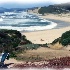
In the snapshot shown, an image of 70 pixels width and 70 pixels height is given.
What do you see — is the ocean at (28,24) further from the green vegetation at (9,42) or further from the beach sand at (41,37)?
the green vegetation at (9,42)

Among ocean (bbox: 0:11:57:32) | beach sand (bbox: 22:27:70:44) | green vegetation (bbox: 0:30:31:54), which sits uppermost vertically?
green vegetation (bbox: 0:30:31:54)

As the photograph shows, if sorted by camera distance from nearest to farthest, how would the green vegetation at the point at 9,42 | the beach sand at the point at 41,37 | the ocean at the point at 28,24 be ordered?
the green vegetation at the point at 9,42, the beach sand at the point at 41,37, the ocean at the point at 28,24

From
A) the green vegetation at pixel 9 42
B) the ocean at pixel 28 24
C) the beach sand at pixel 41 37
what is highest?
the green vegetation at pixel 9 42

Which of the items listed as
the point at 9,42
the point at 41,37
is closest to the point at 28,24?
the point at 41,37

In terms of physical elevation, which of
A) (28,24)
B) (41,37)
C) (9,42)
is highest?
(9,42)

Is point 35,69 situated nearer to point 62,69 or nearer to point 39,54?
point 62,69

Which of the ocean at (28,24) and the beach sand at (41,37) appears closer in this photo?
the beach sand at (41,37)

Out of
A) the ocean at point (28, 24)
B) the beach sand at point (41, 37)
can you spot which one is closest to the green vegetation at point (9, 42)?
the beach sand at point (41, 37)

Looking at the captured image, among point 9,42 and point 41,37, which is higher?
point 9,42

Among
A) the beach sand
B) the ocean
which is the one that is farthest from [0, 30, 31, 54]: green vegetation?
the ocean

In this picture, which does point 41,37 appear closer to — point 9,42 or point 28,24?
point 9,42

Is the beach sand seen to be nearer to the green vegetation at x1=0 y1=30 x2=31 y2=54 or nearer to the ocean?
the ocean
